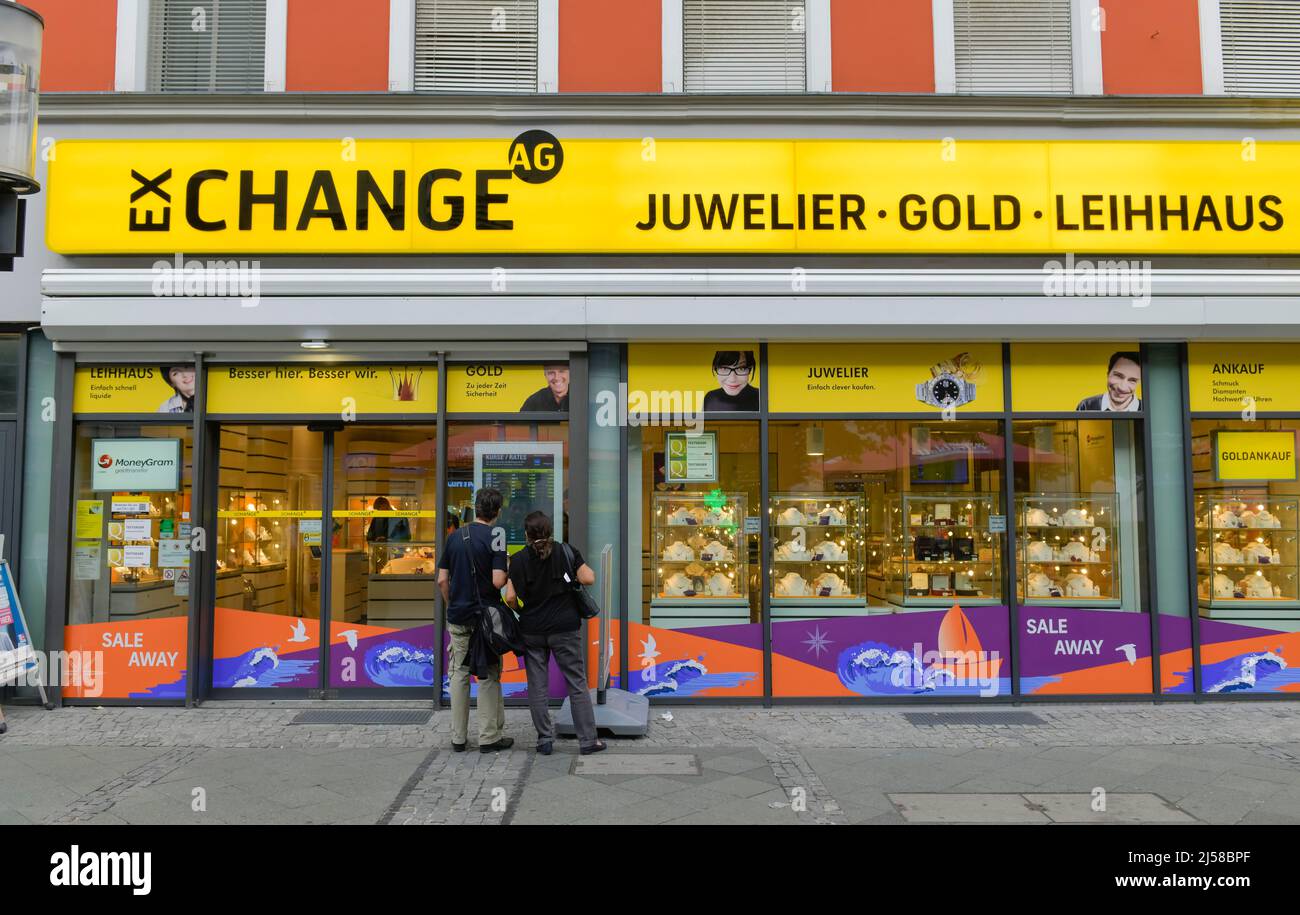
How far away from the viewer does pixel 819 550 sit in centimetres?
871

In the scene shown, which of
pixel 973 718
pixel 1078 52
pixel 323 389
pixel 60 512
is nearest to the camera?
pixel 973 718

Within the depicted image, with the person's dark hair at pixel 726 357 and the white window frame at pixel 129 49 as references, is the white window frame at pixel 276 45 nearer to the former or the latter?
the white window frame at pixel 129 49

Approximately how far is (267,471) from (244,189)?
264 cm

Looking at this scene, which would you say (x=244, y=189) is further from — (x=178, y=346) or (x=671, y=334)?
(x=671, y=334)

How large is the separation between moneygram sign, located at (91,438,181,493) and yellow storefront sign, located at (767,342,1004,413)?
5694 mm

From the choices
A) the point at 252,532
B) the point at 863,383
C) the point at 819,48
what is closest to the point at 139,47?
the point at 252,532

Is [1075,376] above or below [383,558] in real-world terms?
above

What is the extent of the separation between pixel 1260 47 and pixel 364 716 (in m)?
10.9

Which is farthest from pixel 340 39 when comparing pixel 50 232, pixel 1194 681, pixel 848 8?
pixel 1194 681

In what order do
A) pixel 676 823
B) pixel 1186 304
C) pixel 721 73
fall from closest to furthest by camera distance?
pixel 676 823 → pixel 1186 304 → pixel 721 73

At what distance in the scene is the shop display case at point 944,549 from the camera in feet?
27.9

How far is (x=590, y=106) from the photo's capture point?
27.0 ft

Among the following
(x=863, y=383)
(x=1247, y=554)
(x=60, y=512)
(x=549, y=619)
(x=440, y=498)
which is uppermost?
(x=863, y=383)

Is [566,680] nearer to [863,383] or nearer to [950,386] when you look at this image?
[863,383]
